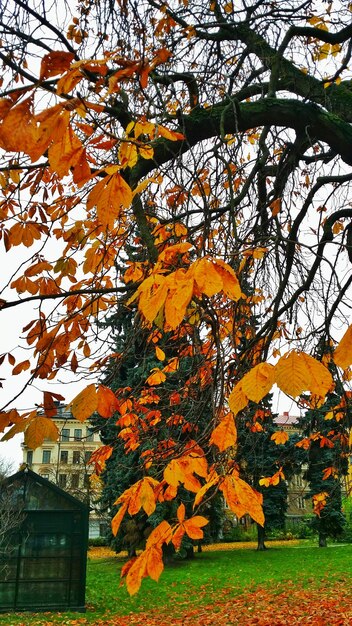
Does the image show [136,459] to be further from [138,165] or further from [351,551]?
[138,165]

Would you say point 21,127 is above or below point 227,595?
above

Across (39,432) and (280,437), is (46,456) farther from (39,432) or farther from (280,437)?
(39,432)

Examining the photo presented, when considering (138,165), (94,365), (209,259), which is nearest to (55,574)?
(94,365)

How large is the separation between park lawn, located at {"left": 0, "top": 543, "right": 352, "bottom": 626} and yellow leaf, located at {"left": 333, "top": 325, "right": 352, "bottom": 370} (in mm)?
7218

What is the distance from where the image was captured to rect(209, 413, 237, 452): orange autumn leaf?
1706 mm

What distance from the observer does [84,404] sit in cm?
154

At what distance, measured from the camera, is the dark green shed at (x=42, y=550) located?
9188mm

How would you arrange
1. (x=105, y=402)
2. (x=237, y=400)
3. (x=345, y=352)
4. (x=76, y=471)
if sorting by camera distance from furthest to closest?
(x=76, y=471)
(x=105, y=402)
(x=237, y=400)
(x=345, y=352)

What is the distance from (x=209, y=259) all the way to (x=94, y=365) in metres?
1.52

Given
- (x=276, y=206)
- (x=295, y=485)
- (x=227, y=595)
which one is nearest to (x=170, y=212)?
(x=276, y=206)

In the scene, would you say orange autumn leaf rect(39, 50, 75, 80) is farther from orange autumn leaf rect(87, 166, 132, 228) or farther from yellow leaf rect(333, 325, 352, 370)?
yellow leaf rect(333, 325, 352, 370)

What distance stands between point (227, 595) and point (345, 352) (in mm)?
11190

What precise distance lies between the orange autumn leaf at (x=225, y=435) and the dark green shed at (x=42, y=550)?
325 inches

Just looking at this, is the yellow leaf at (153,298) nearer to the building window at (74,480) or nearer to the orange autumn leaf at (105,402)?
the orange autumn leaf at (105,402)
